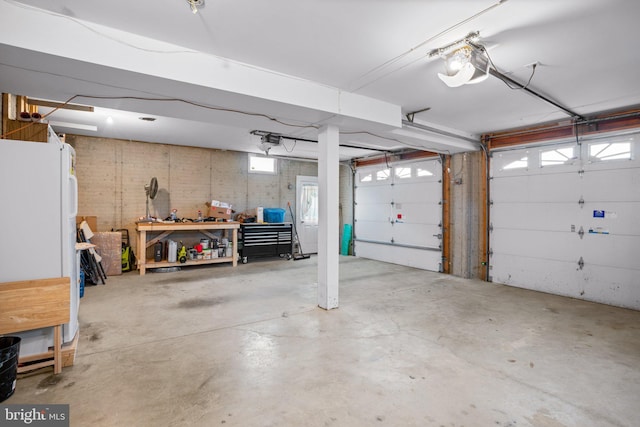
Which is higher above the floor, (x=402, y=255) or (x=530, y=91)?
(x=530, y=91)

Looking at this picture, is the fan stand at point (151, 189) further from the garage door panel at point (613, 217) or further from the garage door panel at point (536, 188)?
the garage door panel at point (613, 217)

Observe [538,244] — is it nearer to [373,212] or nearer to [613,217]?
[613,217]

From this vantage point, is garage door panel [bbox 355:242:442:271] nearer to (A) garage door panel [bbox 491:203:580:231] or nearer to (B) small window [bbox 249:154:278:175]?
(A) garage door panel [bbox 491:203:580:231]

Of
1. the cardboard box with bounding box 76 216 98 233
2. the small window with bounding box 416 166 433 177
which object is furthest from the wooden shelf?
the small window with bounding box 416 166 433 177

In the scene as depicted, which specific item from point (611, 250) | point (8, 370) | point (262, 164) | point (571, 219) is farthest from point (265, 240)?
point (611, 250)

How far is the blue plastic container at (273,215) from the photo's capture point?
7.35m

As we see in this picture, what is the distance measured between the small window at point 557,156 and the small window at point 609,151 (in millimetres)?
227

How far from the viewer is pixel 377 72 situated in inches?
118

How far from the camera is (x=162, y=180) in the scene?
6504 millimetres

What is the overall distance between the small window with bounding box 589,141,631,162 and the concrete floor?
2059 mm

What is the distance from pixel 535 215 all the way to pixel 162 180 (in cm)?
716

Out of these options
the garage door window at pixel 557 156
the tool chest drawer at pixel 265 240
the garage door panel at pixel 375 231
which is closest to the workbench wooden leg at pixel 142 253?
the tool chest drawer at pixel 265 240

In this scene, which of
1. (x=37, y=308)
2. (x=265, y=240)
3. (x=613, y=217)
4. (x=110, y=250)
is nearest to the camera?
(x=37, y=308)

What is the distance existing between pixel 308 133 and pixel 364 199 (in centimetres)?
367
